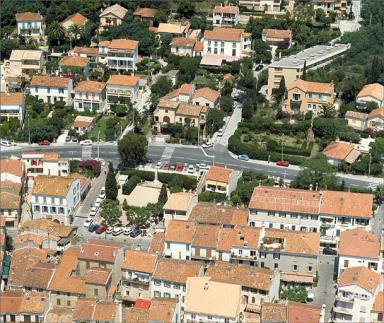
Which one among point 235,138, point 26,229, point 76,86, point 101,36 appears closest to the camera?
point 26,229

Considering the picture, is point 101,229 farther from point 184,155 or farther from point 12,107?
point 12,107

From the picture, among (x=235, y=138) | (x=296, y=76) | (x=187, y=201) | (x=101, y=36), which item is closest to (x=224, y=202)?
(x=187, y=201)

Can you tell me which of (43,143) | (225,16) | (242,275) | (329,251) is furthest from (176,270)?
(225,16)

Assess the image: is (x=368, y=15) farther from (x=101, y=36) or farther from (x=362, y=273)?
(x=362, y=273)

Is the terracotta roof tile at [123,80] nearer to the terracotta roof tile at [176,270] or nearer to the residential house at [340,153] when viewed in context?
the residential house at [340,153]

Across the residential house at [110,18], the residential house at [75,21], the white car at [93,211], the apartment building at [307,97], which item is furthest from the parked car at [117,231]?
the residential house at [110,18]

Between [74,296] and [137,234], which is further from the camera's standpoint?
[137,234]

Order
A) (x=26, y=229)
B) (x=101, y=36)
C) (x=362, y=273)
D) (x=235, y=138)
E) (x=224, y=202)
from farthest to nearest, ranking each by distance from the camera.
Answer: (x=101, y=36), (x=235, y=138), (x=224, y=202), (x=26, y=229), (x=362, y=273)
